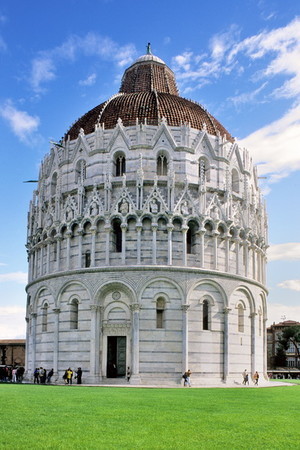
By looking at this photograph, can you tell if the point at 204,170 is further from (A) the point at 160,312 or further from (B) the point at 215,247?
(A) the point at 160,312

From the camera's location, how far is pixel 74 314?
38.2 metres

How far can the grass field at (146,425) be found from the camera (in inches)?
430

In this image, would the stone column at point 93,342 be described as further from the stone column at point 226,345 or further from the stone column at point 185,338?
the stone column at point 226,345

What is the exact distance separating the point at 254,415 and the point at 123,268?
848 inches

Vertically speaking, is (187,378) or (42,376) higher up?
(187,378)

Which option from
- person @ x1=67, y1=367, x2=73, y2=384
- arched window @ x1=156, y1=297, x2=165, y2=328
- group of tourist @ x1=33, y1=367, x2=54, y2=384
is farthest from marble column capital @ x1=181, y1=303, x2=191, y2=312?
group of tourist @ x1=33, y1=367, x2=54, y2=384

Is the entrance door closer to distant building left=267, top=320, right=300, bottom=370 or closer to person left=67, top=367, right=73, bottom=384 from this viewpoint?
person left=67, top=367, right=73, bottom=384

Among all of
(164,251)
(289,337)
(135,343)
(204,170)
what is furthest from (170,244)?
(289,337)

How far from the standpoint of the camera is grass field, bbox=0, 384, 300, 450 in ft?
35.9

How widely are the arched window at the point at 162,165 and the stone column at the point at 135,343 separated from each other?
32.2ft

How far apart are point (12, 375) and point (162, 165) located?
1970cm

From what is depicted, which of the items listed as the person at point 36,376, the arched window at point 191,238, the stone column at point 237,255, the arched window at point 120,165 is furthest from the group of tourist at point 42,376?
the stone column at point 237,255

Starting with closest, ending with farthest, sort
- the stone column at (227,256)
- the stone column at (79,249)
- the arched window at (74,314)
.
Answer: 1. the arched window at (74,314)
2. the stone column at (79,249)
3. the stone column at (227,256)

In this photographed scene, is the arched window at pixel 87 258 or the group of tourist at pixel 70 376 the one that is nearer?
the group of tourist at pixel 70 376
